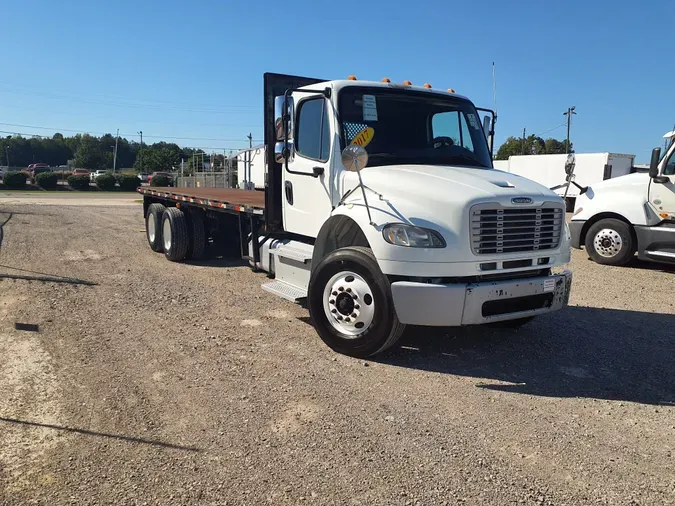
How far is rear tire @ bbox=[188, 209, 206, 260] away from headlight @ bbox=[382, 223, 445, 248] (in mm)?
5896

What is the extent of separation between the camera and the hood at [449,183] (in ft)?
15.3

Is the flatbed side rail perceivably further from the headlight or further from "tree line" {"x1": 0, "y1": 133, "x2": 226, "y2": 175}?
"tree line" {"x1": 0, "y1": 133, "x2": 226, "y2": 175}

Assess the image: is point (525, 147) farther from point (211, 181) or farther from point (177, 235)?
point (177, 235)

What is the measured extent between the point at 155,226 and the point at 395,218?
7332 millimetres

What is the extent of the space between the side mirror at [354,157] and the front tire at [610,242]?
7356mm

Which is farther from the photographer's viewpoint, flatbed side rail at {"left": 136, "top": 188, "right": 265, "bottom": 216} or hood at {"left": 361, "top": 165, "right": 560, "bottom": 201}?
flatbed side rail at {"left": 136, "top": 188, "right": 265, "bottom": 216}

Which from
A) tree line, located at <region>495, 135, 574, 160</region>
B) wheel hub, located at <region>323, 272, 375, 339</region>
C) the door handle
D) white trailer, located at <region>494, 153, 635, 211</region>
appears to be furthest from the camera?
tree line, located at <region>495, 135, 574, 160</region>

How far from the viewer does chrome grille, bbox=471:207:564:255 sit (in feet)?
15.0

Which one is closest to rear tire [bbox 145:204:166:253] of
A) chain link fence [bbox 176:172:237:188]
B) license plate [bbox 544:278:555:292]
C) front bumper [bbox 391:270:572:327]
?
front bumper [bbox 391:270:572:327]

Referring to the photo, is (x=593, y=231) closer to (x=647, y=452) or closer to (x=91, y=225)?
(x=647, y=452)

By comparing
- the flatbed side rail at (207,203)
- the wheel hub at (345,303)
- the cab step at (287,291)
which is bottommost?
the cab step at (287,291)

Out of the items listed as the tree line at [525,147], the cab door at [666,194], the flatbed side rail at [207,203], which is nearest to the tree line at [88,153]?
the tree line at [525,147]

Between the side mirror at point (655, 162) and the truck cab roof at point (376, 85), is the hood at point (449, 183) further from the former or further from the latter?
the side mirror at point (655, 162)

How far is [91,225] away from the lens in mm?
15445
